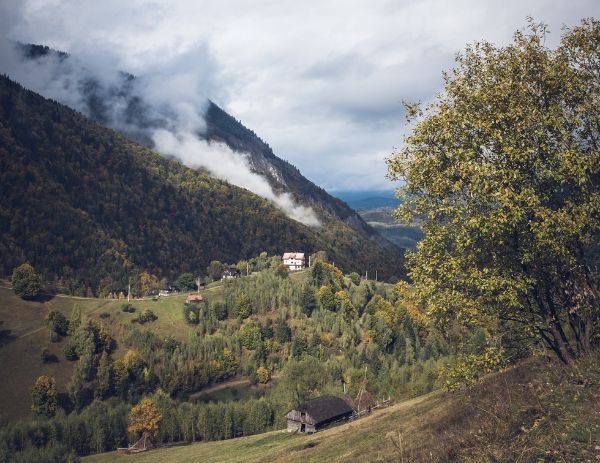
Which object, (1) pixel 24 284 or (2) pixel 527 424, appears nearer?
(2) pixel 527 424

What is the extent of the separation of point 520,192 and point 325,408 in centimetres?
8786

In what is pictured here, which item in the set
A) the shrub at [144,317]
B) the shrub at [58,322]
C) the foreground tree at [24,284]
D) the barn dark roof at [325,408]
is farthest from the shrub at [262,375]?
the foreground tree at [24,284]

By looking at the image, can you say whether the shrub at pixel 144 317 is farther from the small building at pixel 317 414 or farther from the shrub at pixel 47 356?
the small building at pixel 317 414

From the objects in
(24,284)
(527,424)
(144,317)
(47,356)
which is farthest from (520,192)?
(24,284)

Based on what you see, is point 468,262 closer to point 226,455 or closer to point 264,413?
point 226,455

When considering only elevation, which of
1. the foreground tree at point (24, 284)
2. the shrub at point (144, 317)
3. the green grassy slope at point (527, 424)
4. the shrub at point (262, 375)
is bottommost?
the shrub at point (262, 375)

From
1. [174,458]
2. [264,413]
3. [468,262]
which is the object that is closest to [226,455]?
[174,458]

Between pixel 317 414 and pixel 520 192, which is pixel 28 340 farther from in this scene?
pixel 520 192

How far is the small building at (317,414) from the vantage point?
96125 mm

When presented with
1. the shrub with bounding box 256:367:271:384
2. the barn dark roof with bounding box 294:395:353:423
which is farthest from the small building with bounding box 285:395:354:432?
the shrub with bounding box 256:367:271:384

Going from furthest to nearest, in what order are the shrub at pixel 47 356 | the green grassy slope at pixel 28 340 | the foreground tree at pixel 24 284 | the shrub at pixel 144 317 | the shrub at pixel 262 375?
the shrub at pixel 144 317, the foreground tree at pixel 24 284, the shrub at pixel 262 375, the shrub at pixel 47 356, the green grassy slope at pixel 28 340

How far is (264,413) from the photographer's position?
12531cm

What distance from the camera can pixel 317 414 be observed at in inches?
3816

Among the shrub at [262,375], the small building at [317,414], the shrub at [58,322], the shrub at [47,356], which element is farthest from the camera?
the shrub at [58,322]
